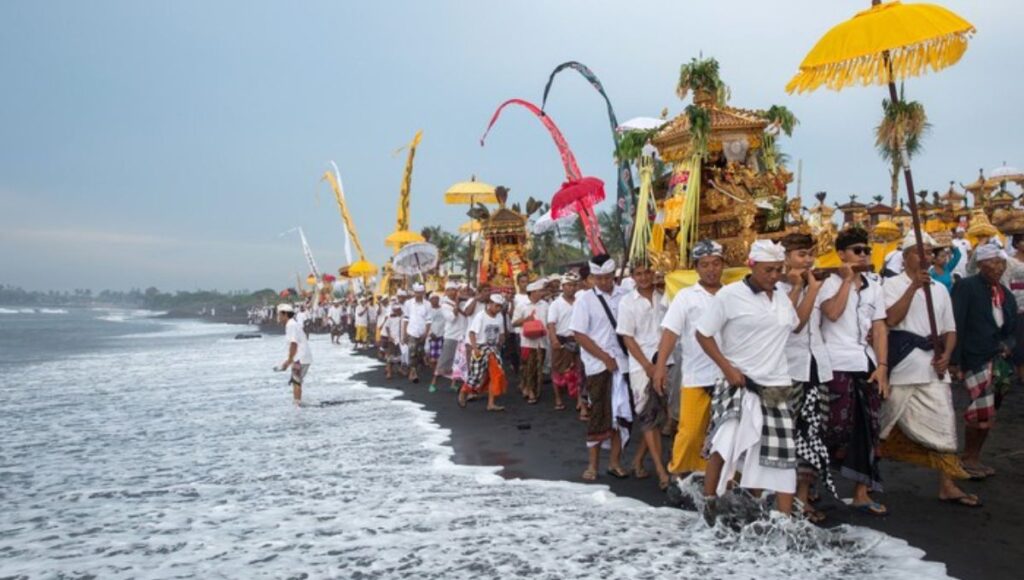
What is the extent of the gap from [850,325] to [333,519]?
13.0ft

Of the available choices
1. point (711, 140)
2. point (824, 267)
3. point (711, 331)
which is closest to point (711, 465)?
point (711, 331)

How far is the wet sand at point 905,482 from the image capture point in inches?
172

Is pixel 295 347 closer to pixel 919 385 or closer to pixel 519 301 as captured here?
pixel 519 301

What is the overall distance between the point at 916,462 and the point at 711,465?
5.42ft

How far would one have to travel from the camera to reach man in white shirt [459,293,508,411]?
11305 millimetres

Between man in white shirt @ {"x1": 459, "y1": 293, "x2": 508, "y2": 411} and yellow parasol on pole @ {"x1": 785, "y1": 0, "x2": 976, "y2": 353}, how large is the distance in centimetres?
652

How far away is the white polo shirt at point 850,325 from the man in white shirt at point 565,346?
542 centimetres

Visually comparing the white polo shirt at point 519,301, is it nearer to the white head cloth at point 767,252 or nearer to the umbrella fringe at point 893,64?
the umbrella fringe at point 893,64

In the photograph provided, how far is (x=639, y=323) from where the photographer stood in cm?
616

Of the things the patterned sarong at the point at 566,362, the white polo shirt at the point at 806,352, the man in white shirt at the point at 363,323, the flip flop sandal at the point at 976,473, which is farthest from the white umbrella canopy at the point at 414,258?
the white polo shirt at the point at 806,352

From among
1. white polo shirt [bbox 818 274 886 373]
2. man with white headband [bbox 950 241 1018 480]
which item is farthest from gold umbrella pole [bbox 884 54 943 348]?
man with white headband [bbox 950 241 1018 480]

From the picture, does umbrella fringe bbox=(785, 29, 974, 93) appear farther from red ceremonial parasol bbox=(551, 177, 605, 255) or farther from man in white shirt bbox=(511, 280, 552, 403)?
man in white shirt bbox=(511, 280, 552, 403)

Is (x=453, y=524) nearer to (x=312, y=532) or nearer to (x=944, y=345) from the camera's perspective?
(x=312, y=532)

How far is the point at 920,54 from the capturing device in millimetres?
5352
